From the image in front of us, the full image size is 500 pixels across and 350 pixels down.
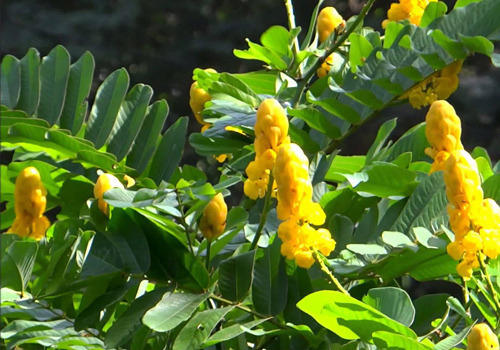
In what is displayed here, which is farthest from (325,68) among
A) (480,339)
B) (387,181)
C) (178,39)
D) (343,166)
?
(178,39)

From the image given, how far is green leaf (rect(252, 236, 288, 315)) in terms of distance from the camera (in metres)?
0.72

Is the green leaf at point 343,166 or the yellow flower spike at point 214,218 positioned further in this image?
the green leaf at point 343,166

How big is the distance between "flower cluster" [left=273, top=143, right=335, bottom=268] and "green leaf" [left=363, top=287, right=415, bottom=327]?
45mm

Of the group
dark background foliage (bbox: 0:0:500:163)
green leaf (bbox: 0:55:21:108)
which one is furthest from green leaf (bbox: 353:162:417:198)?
dark background foliage (bbox: 0:0:500:163)

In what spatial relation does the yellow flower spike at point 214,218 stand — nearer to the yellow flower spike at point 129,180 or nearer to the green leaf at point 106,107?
the yellow flower spike at point 129,180

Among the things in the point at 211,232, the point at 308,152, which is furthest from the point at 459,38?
the point at 211,232

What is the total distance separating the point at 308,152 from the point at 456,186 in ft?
0.93

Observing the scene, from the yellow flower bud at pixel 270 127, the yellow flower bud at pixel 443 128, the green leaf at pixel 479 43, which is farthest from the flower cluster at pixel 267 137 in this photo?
the green leaf at pixel 479 43

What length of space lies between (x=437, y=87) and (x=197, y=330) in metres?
0.33

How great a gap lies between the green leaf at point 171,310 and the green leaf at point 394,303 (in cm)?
13

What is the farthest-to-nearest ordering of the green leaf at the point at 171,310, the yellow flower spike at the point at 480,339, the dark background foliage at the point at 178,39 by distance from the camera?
the dark background foliage at the point at 178,39 < the green leaf at the point at 171,310 < the yellow flower spike at the point at 480,339

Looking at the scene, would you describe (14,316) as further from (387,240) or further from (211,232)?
(387,240)

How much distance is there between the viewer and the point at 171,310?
27.0 inches

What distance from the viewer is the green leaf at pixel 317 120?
856 mm
